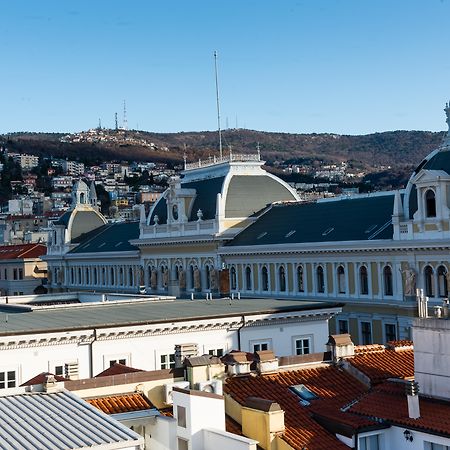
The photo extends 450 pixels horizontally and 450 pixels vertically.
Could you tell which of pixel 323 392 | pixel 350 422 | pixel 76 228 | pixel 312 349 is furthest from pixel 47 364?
pixel 76 228

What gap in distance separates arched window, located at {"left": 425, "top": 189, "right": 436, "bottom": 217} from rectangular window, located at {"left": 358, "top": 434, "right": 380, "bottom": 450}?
30.1 metres

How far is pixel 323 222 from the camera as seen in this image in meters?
60.4

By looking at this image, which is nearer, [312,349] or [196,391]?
[196,391]

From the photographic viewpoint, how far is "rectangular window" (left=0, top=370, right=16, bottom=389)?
31.1 m

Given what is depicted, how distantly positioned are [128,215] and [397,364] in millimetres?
138859

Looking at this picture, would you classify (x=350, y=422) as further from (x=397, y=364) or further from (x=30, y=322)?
(x=30, y=322)

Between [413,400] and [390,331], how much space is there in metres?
32.6

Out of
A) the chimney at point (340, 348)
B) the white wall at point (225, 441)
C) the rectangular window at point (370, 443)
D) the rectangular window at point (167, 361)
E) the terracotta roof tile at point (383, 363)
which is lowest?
the rectangular window at point (167, 361)

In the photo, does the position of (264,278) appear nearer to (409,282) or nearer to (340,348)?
(409,282)

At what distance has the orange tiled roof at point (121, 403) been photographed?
840 inches

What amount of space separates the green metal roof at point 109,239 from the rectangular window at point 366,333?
32824 millimetres

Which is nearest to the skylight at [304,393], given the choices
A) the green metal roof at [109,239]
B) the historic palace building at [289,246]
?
the historic palace building at [289,246]

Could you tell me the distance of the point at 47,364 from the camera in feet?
106

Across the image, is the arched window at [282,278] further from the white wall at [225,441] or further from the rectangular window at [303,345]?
the white wall at [225,441]
